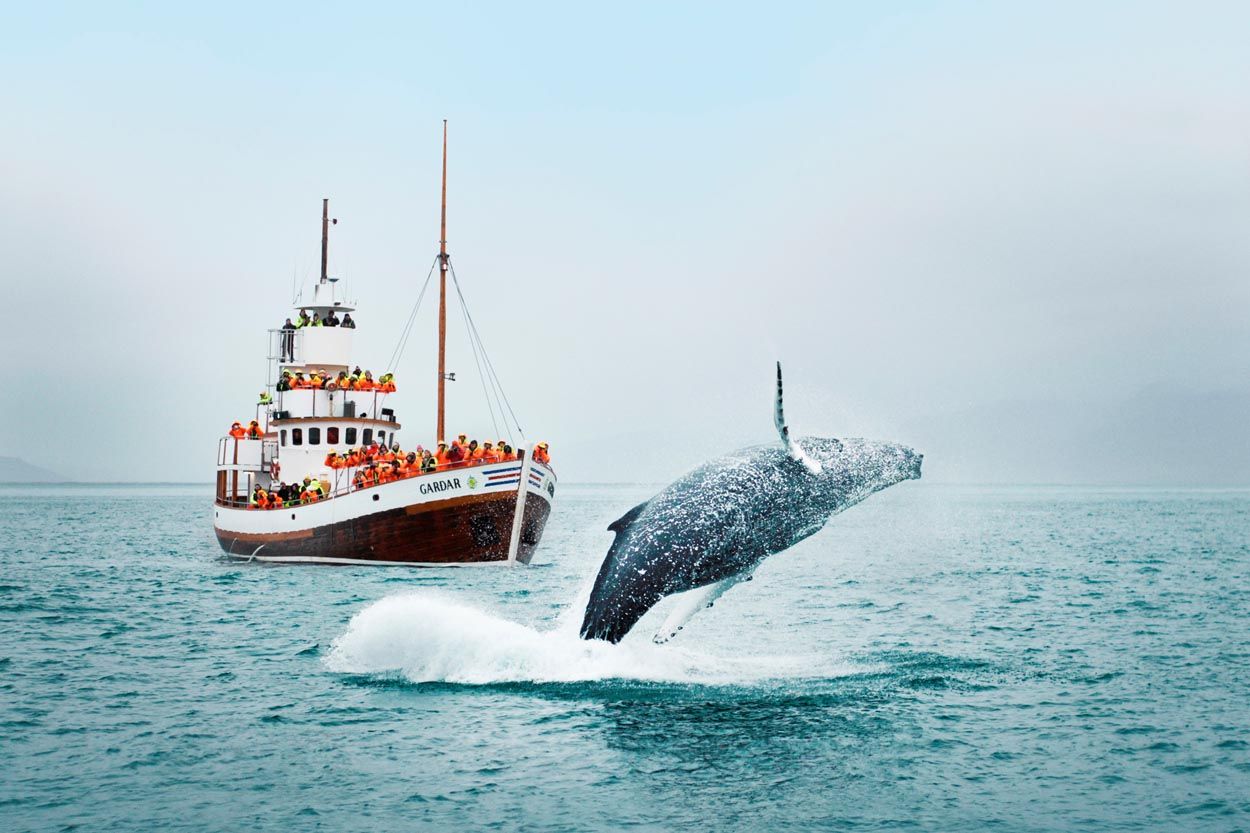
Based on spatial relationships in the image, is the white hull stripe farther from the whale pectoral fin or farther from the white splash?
the whale pectoral fin

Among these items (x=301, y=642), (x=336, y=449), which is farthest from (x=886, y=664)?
(x=336, y=449)

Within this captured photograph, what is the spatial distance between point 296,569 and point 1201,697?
89.0ft

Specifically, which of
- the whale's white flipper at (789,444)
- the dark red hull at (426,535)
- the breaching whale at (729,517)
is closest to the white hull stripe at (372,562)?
the dark red hull at (426,535)

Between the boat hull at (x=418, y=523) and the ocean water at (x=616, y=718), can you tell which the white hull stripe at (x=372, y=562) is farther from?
the ocean water at (x=616, y=718)

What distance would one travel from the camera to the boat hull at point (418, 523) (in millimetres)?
34312

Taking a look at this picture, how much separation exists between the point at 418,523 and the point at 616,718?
21.6 m

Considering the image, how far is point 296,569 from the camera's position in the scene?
120 ft

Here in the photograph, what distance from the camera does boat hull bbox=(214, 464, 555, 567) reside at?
34.3 metres

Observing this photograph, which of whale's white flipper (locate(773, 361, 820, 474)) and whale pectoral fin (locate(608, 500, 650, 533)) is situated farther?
whale pectoral fin (locate(608, 500, 650, 533))

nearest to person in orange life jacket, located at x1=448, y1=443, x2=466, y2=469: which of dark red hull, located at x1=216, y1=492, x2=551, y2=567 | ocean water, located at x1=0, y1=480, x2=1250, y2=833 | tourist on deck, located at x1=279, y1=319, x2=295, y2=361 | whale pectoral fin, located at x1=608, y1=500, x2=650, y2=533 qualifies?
dark red hull, located at x1=216, y1=492, x2=551, y2=567

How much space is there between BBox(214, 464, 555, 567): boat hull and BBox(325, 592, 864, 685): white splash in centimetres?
1487

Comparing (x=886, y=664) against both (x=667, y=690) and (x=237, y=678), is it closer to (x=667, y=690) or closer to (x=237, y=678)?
(x=667, y=690)

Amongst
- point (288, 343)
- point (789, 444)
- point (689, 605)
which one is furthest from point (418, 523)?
point (789, 444)

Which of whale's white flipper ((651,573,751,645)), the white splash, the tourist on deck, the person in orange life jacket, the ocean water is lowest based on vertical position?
the ocean water
